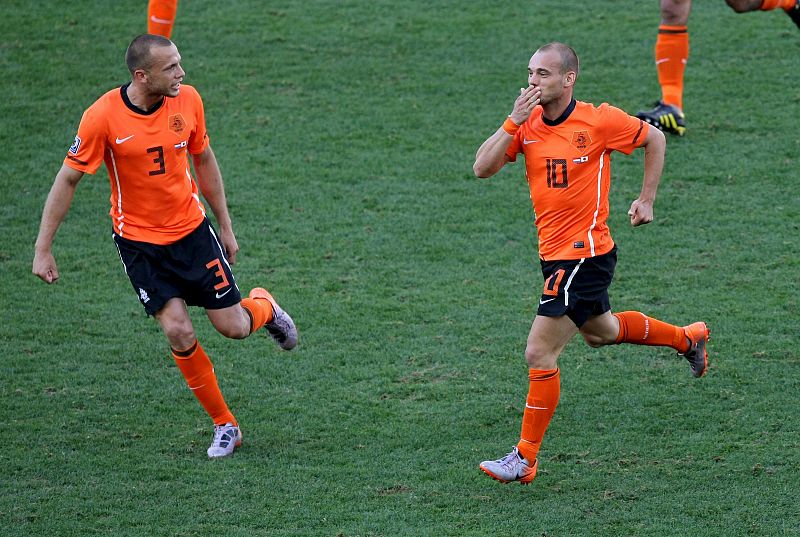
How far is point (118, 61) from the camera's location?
33.9 feet

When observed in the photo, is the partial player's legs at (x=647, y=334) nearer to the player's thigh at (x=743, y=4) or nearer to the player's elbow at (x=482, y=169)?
the player's elbow at (x=482, y=169)

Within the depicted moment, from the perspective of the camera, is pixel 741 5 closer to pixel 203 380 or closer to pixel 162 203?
pixel 162 203

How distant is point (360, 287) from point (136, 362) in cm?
152

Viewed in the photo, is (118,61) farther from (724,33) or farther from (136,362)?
Answer: (724,33)

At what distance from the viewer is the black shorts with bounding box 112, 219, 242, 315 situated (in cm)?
541

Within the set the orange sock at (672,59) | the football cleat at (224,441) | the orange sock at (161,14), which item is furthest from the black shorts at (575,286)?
the orange sock at (161,14)

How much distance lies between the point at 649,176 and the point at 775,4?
4.17 metres

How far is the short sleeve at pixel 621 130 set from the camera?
204 inches

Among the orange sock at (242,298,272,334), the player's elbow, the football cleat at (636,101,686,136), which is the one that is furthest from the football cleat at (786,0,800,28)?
the orange sock at (242,298,272,334)

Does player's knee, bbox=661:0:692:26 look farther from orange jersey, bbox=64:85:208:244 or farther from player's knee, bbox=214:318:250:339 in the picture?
player's knee, bbox=214:318:250:339

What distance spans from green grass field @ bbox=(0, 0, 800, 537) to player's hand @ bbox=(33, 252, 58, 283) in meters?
0.92

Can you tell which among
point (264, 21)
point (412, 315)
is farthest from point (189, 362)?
point (264, 21)

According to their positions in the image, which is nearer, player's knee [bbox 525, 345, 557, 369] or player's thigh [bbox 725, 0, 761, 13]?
player's knee [bbox 525, 345, 557, 369]

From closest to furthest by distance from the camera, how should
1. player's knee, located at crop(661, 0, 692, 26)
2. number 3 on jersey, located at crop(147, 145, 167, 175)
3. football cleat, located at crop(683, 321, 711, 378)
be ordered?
number 3 on jersey, located at crop(147, 145, 167, 175) → football cleat, located at crop(683, 321, 711, 378) → player's knee, located at crop(661, 0, 692, 26)
